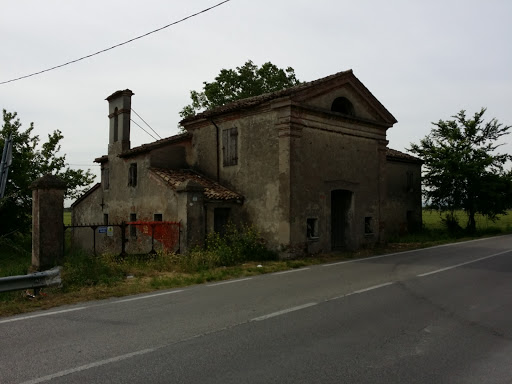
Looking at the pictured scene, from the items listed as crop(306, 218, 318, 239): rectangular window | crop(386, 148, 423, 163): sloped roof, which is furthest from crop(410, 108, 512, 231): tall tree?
crop(306, 218, 318, 239): rectangular window

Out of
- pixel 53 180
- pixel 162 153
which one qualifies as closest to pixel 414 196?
pixel 162 153

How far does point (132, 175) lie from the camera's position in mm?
18688

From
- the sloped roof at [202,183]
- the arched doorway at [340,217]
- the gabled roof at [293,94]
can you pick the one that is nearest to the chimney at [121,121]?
the gabled roof at [293,94]

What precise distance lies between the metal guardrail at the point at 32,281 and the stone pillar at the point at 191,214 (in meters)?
5.37

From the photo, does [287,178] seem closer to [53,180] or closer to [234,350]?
[53,180]

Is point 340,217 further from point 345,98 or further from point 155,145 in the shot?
point 155,145

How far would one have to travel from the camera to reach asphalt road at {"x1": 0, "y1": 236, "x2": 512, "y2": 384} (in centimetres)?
417

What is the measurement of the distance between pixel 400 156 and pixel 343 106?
9.56 m

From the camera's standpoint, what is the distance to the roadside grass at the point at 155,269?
8.16 meters

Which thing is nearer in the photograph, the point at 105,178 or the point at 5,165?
the point at 5,165

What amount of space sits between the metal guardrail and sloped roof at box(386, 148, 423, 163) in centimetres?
2039

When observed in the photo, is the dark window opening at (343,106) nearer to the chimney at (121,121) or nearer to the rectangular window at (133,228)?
the chimney at (121,121)

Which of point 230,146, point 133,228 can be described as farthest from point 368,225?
point 133,228

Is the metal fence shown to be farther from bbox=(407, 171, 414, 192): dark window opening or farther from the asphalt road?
bbox=(407, 171, 414, 192): dark window opening
